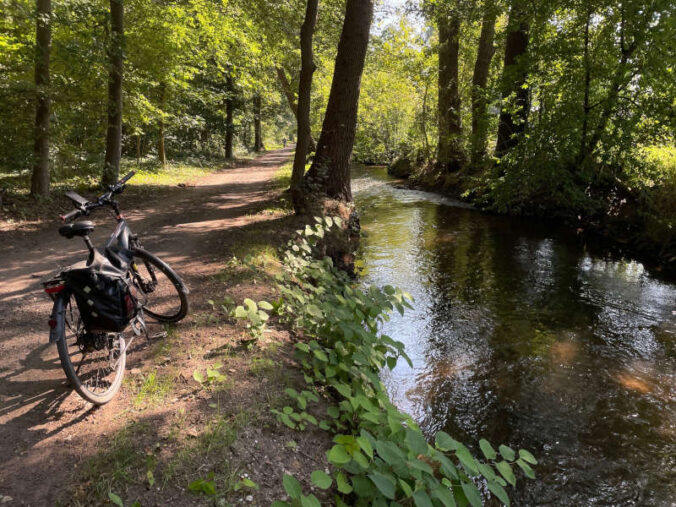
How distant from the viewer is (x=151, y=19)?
12.4m

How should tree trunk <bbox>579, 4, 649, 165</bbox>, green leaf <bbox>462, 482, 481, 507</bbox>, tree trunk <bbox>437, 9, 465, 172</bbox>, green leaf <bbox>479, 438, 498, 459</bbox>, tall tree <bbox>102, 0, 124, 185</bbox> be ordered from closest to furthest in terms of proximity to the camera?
green leaf <bbox>462, 482, 481, 507</bbox>
green leaf <bbox>479, 438, 498, 459</bbox>
tree trunk <bbox>579, 4, 649, 165</bbox>
tall tree <bbox>102, 0, 124, 185</bbox>
tree trunk <bbox>437, 9, 465, 172</bbox>

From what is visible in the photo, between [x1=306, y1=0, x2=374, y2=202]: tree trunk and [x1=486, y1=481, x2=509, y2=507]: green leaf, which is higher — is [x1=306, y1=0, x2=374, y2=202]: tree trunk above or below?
above

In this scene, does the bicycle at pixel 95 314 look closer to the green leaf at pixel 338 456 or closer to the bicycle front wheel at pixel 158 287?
the bicycle front wheel at pixel 158 287

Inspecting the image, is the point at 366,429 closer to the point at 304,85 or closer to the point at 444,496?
the point at 444,496

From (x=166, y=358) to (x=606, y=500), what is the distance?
381cm

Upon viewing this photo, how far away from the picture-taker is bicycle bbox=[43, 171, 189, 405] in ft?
9.25

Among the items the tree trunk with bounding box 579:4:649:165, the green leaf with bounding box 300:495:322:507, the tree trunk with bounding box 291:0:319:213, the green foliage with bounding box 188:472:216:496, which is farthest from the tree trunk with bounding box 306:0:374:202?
the green leaf with bounding box 300:495:322:507

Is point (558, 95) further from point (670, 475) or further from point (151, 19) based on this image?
point (151, 19)

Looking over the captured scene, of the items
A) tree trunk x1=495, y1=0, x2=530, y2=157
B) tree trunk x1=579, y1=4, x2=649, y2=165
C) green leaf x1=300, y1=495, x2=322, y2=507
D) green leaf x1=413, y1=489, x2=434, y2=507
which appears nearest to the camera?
green leaf x1=300, y1=495, x2=322, y2=507

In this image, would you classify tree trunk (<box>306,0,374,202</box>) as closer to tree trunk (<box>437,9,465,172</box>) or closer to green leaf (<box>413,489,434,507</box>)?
green leaf (<box>413,489,434,507</box>)

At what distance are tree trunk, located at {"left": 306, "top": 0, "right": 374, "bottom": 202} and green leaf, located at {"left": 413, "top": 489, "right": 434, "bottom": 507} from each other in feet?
23.0

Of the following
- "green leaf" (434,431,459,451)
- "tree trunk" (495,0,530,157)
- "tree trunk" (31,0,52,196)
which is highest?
"tree trunk" (495,0,530,157)

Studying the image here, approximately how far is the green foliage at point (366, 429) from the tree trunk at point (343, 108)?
3512 millimetres

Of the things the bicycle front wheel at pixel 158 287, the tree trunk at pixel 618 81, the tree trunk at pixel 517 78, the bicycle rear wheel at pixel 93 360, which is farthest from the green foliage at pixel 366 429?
the tree trunk at pixel 517 78
